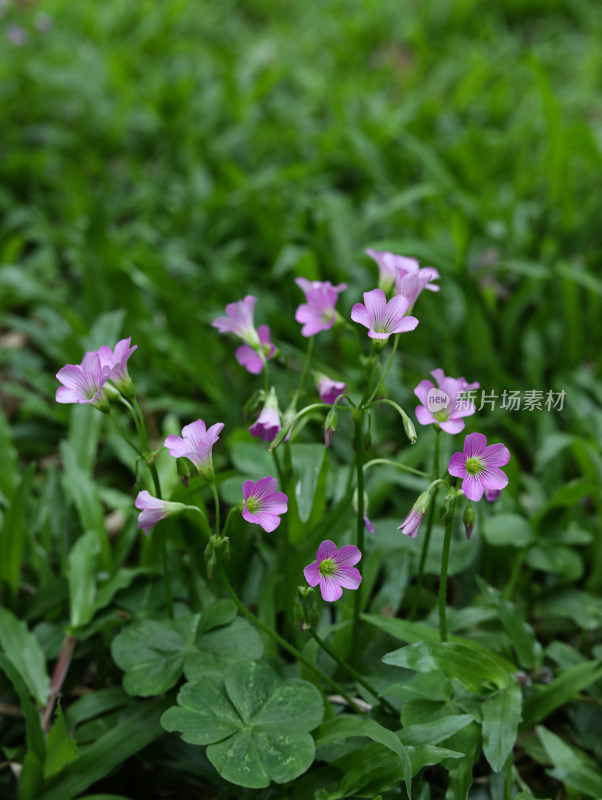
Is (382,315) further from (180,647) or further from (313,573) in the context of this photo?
(180,647)

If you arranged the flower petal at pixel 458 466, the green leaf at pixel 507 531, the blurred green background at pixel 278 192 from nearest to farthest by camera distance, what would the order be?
the flower petal at pixel 458 466, the green leaf at pixel 507 531, the blurred green background at pixel 278 192

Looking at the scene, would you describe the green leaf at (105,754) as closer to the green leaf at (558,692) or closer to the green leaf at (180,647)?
the green leaf at (180,647)

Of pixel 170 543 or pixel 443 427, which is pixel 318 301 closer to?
pixel 443 427

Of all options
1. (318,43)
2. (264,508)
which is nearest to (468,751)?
(264,508)

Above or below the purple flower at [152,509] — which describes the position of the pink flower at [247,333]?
above

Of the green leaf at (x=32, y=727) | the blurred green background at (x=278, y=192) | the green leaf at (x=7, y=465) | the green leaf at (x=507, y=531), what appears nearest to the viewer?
the green leaf at (x=32, y=727)

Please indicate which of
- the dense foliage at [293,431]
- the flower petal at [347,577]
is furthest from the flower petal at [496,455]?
the flower petal at [347,577]
